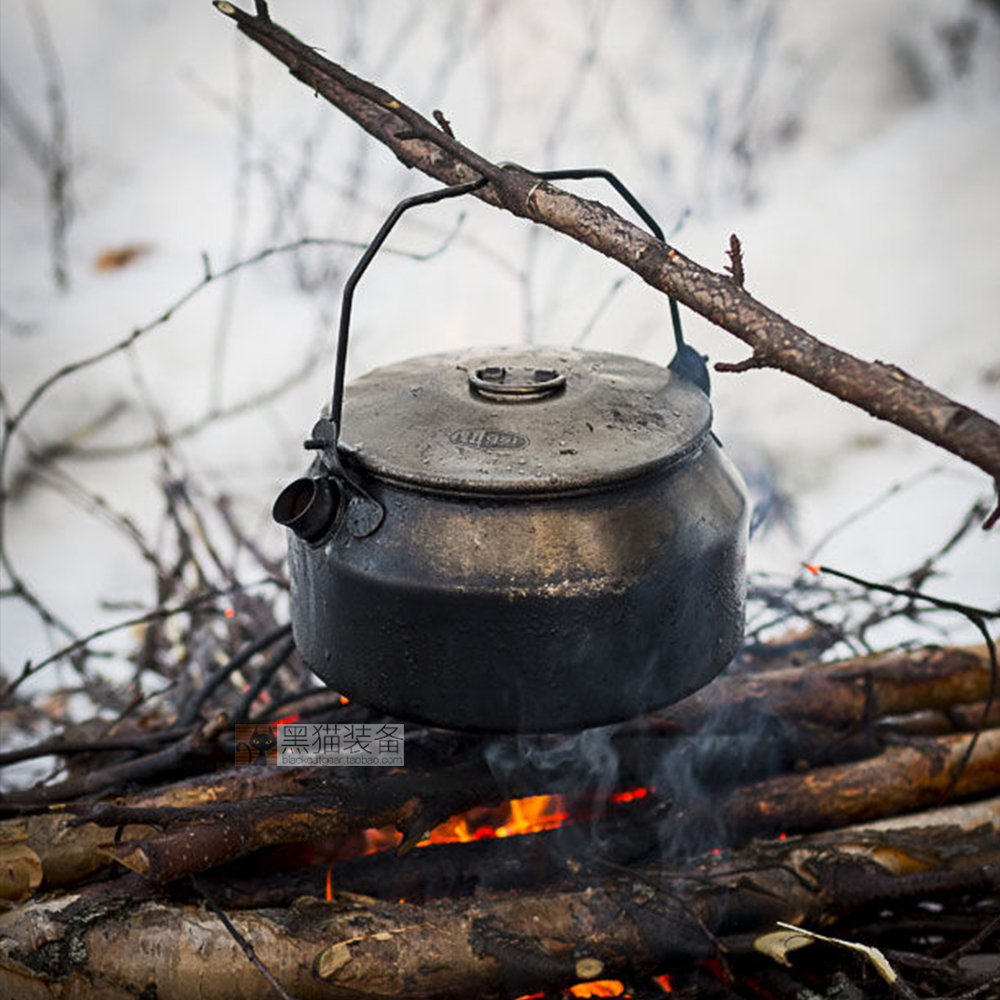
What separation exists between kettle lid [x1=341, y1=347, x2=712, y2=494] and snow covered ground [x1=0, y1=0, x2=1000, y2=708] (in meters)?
2.85

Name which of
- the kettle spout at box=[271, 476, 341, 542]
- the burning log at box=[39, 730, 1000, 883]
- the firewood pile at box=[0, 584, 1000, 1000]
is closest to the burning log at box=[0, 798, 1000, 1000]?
the firewood pile at box=[0, 584, 1000, 1000]

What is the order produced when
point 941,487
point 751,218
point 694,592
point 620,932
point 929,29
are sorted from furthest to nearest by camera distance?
point 929,29, point 751,218, point 941,487, point 620,932, point 694,592

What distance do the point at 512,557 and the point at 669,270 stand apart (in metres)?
0.57

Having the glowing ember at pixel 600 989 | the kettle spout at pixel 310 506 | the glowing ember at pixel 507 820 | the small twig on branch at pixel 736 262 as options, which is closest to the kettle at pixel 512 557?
the kettle spout at pixel 310 506

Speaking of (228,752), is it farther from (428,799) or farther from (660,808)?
(660,808)

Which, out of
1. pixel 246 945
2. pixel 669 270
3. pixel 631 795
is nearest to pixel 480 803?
pixel 631 795

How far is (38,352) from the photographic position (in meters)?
5.54

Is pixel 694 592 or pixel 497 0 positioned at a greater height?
pixel 497 0

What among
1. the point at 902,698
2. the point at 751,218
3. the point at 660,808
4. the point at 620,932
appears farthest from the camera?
the point at 751,218

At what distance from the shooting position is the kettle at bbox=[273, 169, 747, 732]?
1788 mm

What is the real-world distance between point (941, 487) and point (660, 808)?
3474mm

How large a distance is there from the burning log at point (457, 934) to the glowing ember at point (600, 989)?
8cm

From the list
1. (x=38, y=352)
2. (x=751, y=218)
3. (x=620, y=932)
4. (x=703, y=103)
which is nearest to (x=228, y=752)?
(x=620, y=932)

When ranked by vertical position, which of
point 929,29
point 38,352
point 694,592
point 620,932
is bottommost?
point 620,932
